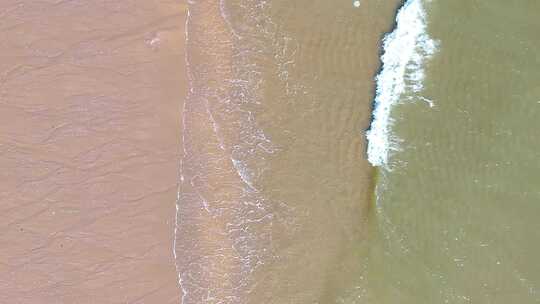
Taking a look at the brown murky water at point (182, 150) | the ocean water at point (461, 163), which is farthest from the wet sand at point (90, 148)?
the ocean water at point (461, 163)

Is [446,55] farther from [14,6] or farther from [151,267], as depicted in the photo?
[14,6]

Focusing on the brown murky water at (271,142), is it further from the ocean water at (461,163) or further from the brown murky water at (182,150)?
the ocean water at (461,163)

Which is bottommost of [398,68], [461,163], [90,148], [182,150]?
[90,148]

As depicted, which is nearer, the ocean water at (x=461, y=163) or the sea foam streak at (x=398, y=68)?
the ocean water at (x=461, y=163)

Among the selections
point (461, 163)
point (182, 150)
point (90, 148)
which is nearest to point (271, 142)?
point (182, 150)

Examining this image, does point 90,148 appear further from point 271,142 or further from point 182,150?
point 271,142

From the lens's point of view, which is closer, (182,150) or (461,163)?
(461,163)

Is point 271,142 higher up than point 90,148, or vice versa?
point 271,142
